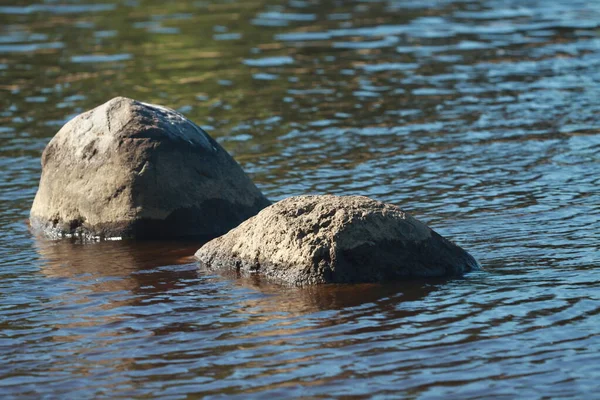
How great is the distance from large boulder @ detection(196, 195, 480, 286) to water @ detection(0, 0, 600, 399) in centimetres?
21

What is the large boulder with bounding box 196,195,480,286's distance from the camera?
7965mm

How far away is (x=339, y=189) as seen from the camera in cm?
1128

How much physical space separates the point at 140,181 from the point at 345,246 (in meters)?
2.70

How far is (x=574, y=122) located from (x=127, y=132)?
22.0 feet

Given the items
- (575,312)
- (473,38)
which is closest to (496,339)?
(575,312)

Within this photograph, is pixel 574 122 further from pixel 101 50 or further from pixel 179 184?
pixel 101 50

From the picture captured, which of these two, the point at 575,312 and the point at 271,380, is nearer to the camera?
the point at 271,380

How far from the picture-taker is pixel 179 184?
9.94m

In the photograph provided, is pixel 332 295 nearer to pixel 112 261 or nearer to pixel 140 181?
pixel 112 261

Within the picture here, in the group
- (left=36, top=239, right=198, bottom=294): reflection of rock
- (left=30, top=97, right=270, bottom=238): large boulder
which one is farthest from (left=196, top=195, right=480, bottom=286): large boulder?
(left=30, top=97, right=270, bottom=238): large boulder

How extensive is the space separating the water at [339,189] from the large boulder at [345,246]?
21cm

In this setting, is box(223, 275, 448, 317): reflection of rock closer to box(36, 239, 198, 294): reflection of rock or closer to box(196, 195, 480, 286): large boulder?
box(196, 195, 480, 286): large boulder

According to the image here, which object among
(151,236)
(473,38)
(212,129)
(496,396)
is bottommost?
(496,396)

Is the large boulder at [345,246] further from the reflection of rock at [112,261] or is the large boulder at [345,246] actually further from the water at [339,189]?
the reflection of rock at [112,261]
